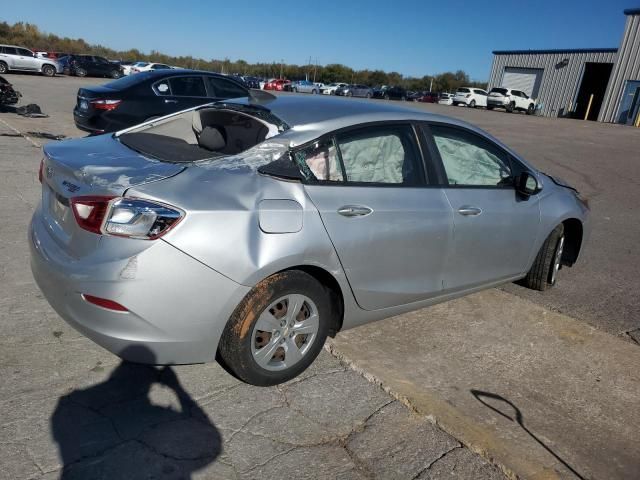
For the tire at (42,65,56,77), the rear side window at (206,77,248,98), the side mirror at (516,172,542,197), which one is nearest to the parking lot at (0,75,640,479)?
the side mirror at (516,172,542,197)

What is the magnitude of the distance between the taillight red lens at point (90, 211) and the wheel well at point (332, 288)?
0.98m

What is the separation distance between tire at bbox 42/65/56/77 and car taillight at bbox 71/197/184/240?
37770 mm

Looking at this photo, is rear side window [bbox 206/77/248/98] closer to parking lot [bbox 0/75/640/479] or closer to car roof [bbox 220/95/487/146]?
car roof [bbox 220/95/487/146]

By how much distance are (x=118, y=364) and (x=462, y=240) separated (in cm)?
232

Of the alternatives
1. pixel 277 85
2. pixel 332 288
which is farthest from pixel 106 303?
pixel 277 85

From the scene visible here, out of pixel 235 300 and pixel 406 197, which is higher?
pixel 406 197

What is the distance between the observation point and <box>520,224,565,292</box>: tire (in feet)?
14.8

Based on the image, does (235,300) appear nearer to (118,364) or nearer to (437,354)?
(118,364)

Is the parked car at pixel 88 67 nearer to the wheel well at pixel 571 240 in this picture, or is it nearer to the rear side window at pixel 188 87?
the rear side window at pixel 188 87

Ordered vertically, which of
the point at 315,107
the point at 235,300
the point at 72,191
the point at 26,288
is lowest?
the point at 26,288

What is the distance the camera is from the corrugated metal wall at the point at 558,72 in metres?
42.1

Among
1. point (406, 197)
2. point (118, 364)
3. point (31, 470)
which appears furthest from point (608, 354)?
point (31, 470)

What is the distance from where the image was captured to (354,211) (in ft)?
9.72

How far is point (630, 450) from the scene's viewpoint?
270cm
